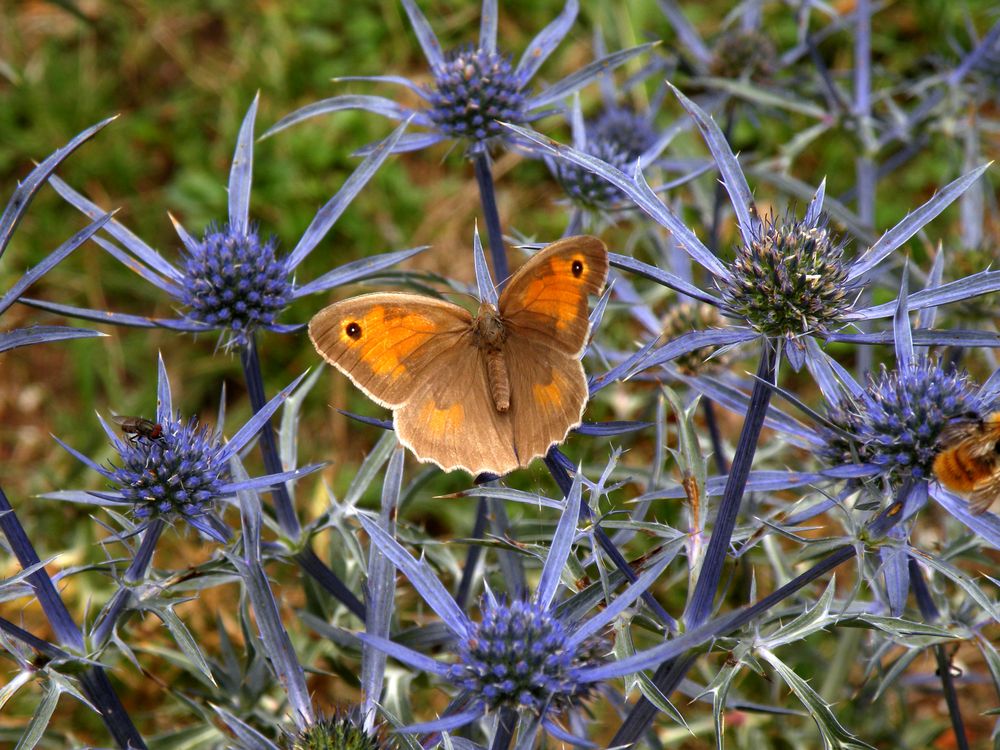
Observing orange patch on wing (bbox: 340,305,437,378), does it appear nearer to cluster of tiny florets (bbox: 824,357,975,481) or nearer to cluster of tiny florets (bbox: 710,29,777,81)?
cluster of tiny florets (bbox: 824,357,975,481)

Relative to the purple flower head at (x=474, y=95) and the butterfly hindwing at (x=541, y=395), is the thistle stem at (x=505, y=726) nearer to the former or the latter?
the butterfly hindwing at (x=541, y=395)

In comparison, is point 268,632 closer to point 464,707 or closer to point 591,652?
point 464,707

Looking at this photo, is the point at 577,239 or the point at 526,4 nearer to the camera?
the point at 577,239

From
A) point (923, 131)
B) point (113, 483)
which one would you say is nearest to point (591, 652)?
point (113, 483)

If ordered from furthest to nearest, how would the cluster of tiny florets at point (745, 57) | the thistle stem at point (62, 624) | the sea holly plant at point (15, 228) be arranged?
the cluster of tiny florets at point (745, 57), the thistle stem at point (62, 624), the sea holly plant at point (15, 228)

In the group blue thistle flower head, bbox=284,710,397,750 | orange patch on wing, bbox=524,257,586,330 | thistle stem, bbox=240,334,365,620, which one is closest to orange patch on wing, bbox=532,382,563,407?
orange patch on wing, bbox=524,257,586,330

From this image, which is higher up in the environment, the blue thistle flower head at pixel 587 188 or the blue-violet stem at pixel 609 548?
the blue thistle flower head at pixel 587 188

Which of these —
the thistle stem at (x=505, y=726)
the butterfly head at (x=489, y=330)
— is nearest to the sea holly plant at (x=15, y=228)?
the butterfly head at (x=489, y=330)
